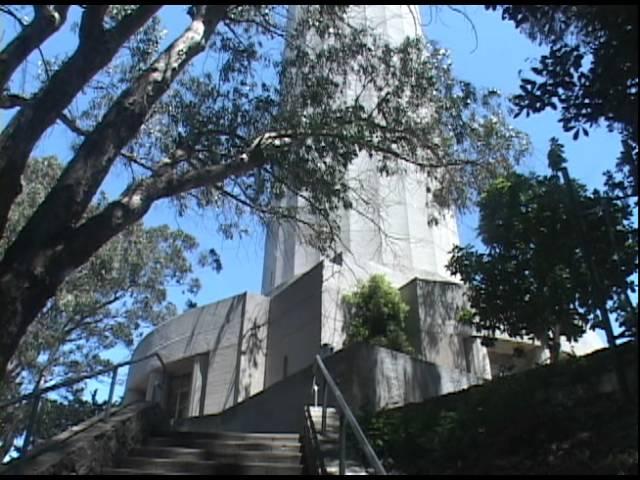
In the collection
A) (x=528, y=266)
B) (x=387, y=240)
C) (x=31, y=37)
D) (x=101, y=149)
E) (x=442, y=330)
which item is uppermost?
(x=387, y=240)

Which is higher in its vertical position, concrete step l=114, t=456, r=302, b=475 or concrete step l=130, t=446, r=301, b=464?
concrete step l=130, t=446, r=301, b=464

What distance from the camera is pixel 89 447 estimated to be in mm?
5984

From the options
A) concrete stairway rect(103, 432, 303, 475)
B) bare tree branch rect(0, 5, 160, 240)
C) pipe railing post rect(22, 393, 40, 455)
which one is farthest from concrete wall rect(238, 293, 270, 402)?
bare tree branch rect(0, 5, 160, 240)

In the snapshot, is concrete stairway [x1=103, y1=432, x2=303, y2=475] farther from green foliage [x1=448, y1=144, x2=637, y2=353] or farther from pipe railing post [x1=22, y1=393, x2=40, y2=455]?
green foliage [x1=448, y1=144, x2=637, y2=353]

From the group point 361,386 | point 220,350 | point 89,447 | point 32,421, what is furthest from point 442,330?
point 32,421

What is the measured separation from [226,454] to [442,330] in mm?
6271

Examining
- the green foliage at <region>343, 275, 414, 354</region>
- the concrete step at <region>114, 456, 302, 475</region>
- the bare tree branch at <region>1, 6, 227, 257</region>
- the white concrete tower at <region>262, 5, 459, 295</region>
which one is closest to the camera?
the bare tree branch at <region>1, 6, 227, 257</region>

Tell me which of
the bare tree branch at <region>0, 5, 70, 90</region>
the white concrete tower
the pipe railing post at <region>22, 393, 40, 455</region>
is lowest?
the pipe railing post at <region>22, 393, 40, 455</region>

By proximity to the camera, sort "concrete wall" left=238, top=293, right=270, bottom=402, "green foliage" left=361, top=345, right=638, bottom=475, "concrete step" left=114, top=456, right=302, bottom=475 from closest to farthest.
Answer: "green foliage" left=361, top=345, right=638, bottom=475
"concrete step" left=114, top=456, right=302, bottom=475
"concrete wall" left=238, top=293, right=270, bottom=402

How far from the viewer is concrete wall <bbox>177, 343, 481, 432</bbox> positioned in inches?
310

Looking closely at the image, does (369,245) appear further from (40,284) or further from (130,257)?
(40,284)

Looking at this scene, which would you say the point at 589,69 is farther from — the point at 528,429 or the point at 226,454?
the point at 226,454

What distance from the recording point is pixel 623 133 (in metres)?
3.96

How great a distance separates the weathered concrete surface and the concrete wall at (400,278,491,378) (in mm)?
5657
